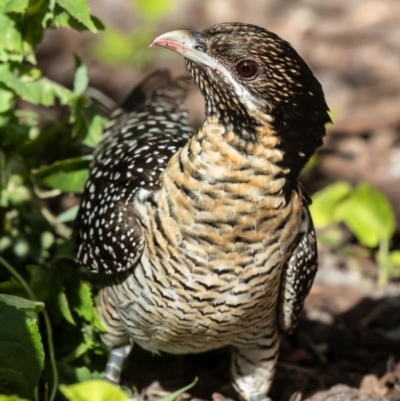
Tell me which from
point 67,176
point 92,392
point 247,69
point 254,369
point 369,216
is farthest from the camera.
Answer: point 369,216

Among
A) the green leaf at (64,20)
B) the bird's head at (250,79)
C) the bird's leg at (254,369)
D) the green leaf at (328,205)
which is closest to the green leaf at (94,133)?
the green leaf at (64,20)

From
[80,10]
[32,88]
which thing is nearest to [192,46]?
[80,10]

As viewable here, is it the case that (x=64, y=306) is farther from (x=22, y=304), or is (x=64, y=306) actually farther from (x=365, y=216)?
(x=365, y=216)

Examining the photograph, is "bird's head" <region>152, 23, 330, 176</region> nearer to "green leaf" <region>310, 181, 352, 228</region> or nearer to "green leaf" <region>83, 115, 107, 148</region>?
"green leaf" <region>83, 115, 107, 148</region>

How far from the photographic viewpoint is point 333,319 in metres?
5.82

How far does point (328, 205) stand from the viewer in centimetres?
650

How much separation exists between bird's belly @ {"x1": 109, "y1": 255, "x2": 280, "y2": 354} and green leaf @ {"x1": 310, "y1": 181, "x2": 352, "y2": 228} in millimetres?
2197

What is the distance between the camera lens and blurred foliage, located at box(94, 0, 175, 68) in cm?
897

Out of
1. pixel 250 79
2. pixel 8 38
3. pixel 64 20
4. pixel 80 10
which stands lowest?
pixel 8 38

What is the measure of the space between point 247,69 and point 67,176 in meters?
1.61

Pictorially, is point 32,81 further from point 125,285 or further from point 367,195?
point 367,195

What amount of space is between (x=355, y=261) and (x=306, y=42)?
128 inches

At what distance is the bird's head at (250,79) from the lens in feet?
12.1

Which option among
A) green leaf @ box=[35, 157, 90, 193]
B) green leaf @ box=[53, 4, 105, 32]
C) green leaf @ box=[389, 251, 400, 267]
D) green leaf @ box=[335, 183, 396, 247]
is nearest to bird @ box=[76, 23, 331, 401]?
green leaf @ box=[35, 157, 90, 193]
